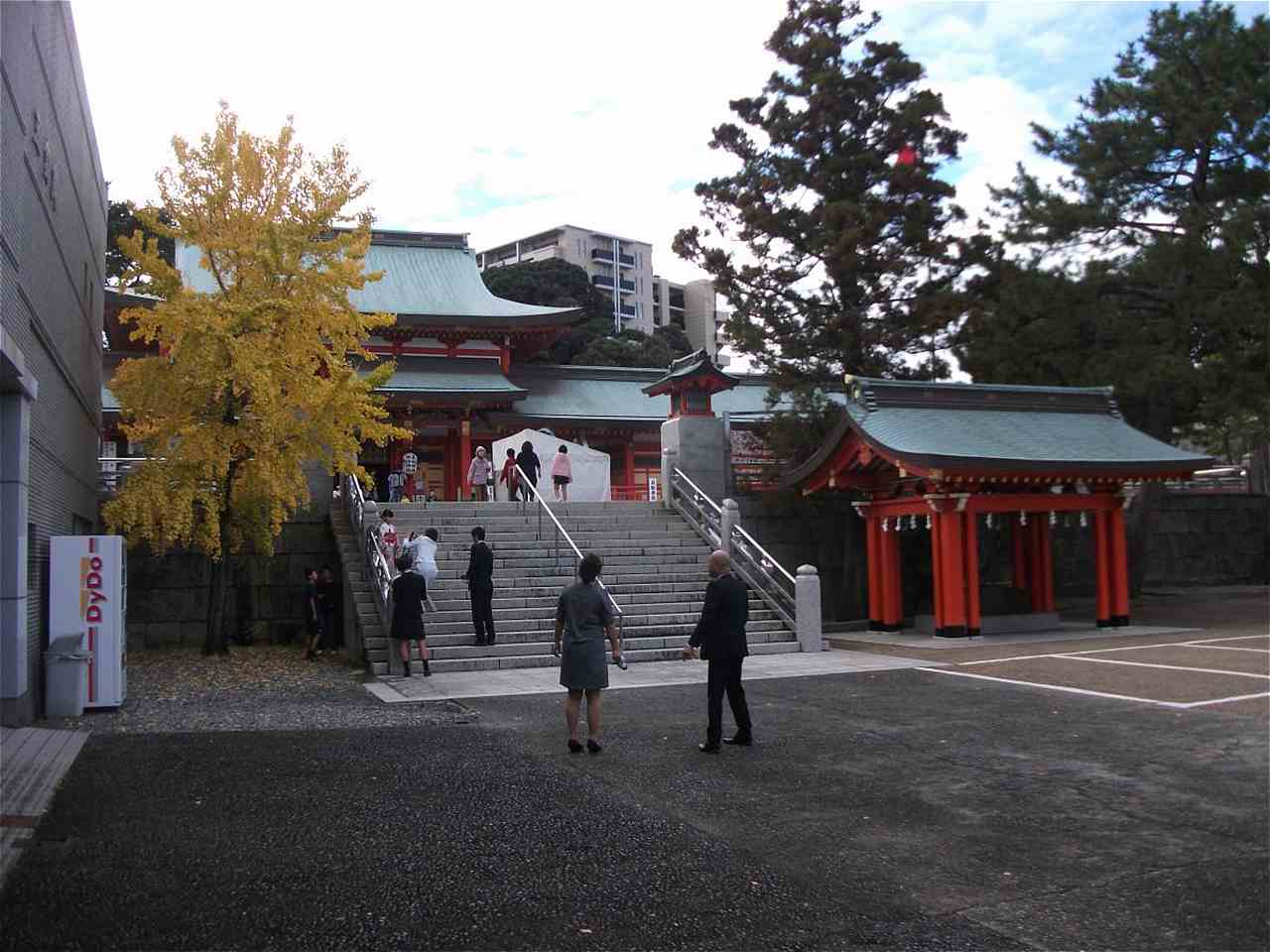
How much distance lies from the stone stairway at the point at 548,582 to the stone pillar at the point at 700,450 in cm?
156

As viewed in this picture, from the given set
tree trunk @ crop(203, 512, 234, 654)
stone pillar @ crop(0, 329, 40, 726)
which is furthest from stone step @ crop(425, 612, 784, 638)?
stone pillar @ crop(0, 329, 40, 726)

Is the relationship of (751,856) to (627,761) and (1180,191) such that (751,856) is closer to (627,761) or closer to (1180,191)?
(627,761)

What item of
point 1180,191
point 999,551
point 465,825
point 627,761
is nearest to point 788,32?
point 1180,191

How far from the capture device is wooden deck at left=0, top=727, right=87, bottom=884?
5.68 metres

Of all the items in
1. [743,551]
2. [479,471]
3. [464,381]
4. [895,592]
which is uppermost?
[464,381]

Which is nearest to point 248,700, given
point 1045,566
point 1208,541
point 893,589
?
point 893,589

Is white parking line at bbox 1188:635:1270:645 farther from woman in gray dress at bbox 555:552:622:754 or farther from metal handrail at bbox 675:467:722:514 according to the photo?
woman in gray dress at bbox 555:552:622:754

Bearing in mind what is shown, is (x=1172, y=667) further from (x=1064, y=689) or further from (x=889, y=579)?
→ (x=889, y=579)

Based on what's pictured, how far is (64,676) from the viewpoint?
9.83m

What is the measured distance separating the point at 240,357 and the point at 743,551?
28.3ft

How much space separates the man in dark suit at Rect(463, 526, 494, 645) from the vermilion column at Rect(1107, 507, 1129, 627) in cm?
1160

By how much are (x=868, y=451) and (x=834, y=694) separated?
A: 7.34 meters

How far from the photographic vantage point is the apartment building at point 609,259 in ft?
276

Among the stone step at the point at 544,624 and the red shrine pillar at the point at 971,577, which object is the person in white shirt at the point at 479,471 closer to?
the stone step at the point at 544,624
